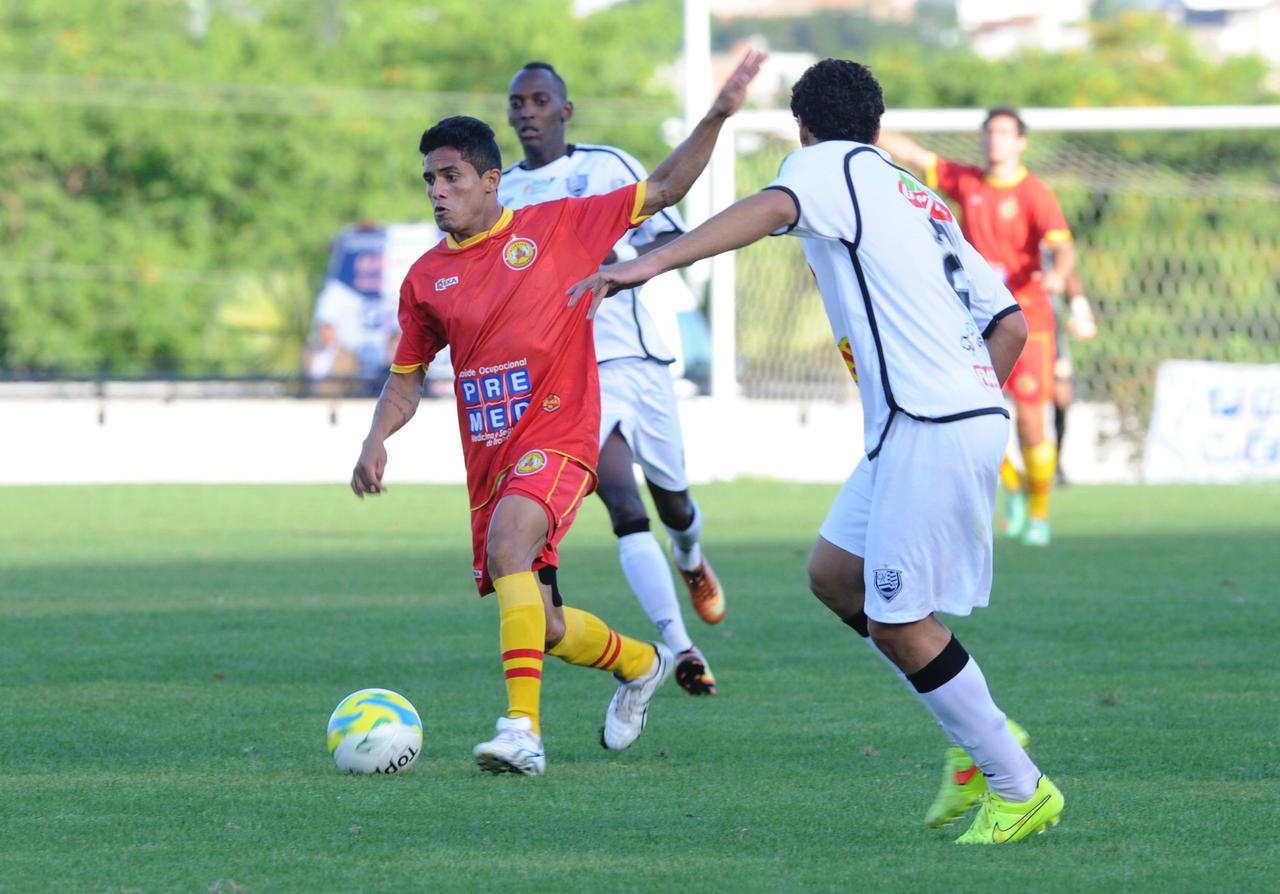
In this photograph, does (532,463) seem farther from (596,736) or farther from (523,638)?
(596,736)

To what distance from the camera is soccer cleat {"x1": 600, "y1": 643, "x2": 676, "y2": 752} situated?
6.37 m

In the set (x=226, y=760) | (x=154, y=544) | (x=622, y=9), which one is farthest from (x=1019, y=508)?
(x=622, y=9)

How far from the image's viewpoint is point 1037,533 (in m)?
13.3

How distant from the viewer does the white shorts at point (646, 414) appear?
790cm

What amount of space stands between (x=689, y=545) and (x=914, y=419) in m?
3.31

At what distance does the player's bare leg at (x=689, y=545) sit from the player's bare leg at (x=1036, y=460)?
4711 millimetres

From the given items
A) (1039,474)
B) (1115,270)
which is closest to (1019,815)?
(1039,474)

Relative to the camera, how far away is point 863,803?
5457 millimetres

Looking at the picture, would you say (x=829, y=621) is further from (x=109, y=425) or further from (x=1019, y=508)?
(x=109, y=425)

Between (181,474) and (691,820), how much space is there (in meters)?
17.3

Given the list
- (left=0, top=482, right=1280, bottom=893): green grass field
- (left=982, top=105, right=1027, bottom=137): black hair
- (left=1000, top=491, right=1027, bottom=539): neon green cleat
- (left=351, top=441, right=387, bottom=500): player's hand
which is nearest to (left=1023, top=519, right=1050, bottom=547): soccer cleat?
(left=0, top=482, right=1280, bottom=893): green grass field

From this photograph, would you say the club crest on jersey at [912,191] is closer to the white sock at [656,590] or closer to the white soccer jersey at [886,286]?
the white soccer jersey at [886,286]

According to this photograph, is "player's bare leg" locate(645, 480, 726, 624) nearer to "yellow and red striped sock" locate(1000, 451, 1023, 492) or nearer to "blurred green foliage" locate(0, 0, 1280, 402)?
"yellow and red striped sock" locate(1000, 451, 1023, 492)

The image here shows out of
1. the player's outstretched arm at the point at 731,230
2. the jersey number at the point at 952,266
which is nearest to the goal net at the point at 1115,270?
the jersey number at the point at 952,266
